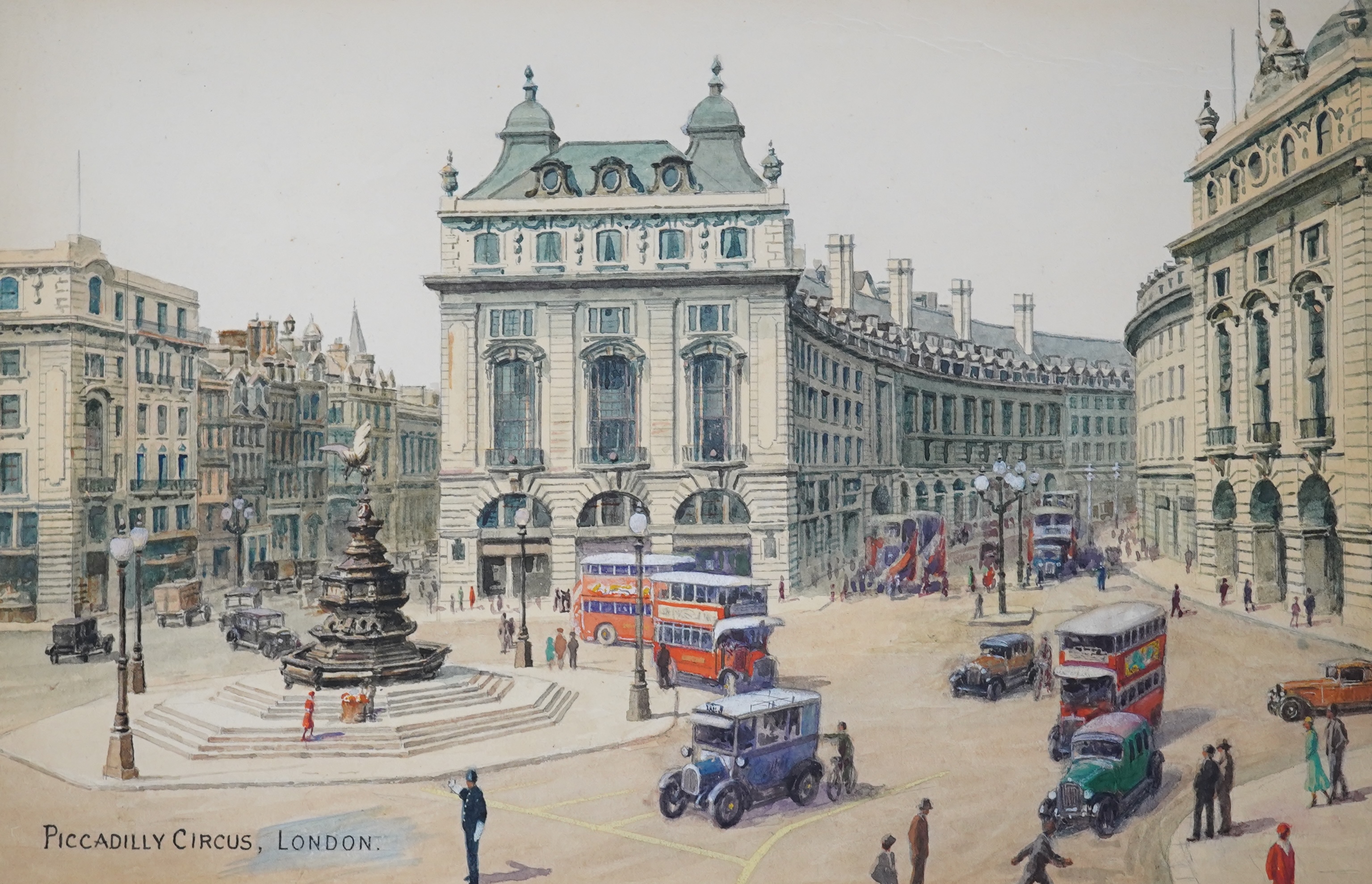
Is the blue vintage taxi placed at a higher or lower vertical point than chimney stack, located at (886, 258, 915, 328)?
lower

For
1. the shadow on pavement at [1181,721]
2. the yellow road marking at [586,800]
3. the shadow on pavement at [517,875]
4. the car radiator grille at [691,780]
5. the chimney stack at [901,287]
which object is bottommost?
the shadow on pavement at [517,875]

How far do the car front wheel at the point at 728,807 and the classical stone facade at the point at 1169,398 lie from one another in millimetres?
8699

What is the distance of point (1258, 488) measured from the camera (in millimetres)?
17766

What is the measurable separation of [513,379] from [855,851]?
11976 millimetres

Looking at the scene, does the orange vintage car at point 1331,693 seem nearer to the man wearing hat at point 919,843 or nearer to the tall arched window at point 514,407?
the man wearing hat at point 919,843

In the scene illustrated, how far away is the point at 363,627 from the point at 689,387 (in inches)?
345

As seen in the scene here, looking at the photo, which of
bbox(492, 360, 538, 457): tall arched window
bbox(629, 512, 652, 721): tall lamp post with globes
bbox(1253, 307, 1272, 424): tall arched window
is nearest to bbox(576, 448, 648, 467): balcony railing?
bbox(492, 360, 538, 457): tall arched window

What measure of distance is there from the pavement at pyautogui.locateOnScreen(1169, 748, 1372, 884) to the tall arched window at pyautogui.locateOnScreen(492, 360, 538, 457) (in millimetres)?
13587

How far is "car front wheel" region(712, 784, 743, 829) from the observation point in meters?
15.0

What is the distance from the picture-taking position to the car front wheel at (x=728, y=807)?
15.0 m

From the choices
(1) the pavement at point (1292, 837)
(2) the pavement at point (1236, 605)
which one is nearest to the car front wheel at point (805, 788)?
(1) the pavement at point (1292, 837)

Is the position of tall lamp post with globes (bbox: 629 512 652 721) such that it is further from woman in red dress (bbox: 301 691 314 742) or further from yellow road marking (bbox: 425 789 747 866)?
woman in red dress (bbox: 301 691 314 742)

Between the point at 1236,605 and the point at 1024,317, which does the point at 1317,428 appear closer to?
the point at 1236,605

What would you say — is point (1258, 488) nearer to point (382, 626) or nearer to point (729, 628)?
point (729, 628)
